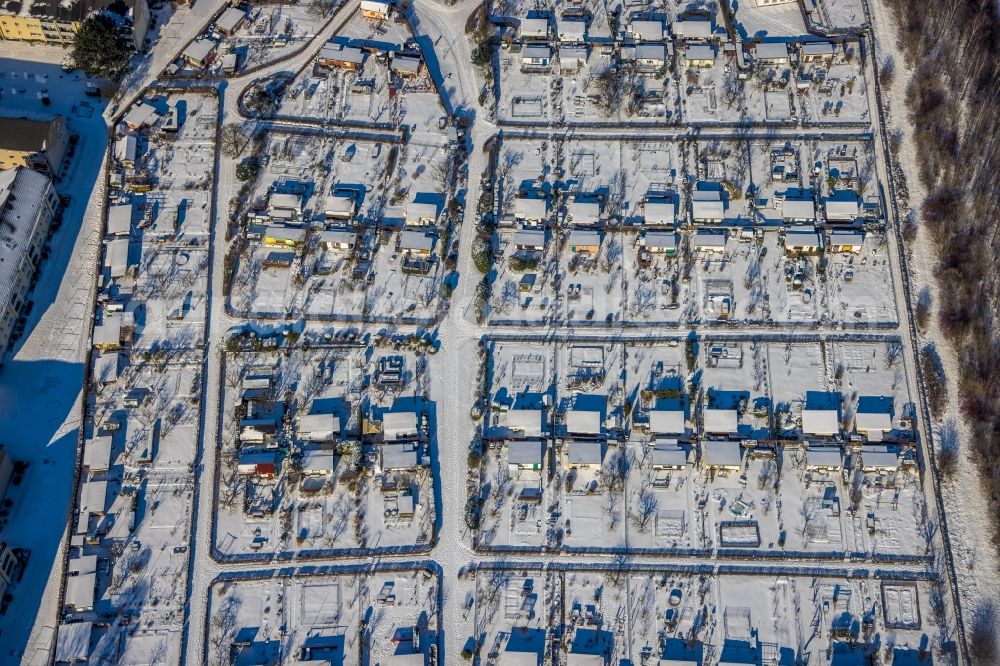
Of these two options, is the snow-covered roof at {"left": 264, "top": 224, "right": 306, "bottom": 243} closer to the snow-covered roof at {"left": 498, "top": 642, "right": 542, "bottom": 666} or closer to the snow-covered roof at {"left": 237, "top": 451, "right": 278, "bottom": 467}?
the snow-covered roof at {"left": 237, "top": 451, "right": 278, "bottom": 467}

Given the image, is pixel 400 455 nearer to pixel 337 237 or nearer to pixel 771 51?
pixel 337 237

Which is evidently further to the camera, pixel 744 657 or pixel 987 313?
pixel 987 313

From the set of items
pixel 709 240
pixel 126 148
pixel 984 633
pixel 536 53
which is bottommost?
pixel 984 633

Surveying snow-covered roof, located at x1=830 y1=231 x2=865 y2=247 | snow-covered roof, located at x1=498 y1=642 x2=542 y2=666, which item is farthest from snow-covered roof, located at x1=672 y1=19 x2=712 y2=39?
snow-covered roof, located at x1=498 y1=642 x2=542 y2=666

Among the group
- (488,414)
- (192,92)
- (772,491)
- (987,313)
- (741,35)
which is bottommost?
(772,491)

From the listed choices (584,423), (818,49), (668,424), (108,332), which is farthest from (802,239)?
(108,332)

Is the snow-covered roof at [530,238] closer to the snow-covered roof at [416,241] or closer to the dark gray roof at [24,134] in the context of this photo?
the snow-covered roof at [416,241]

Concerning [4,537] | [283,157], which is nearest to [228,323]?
[283,157]

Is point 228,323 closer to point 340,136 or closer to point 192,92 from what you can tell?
point 340,136
